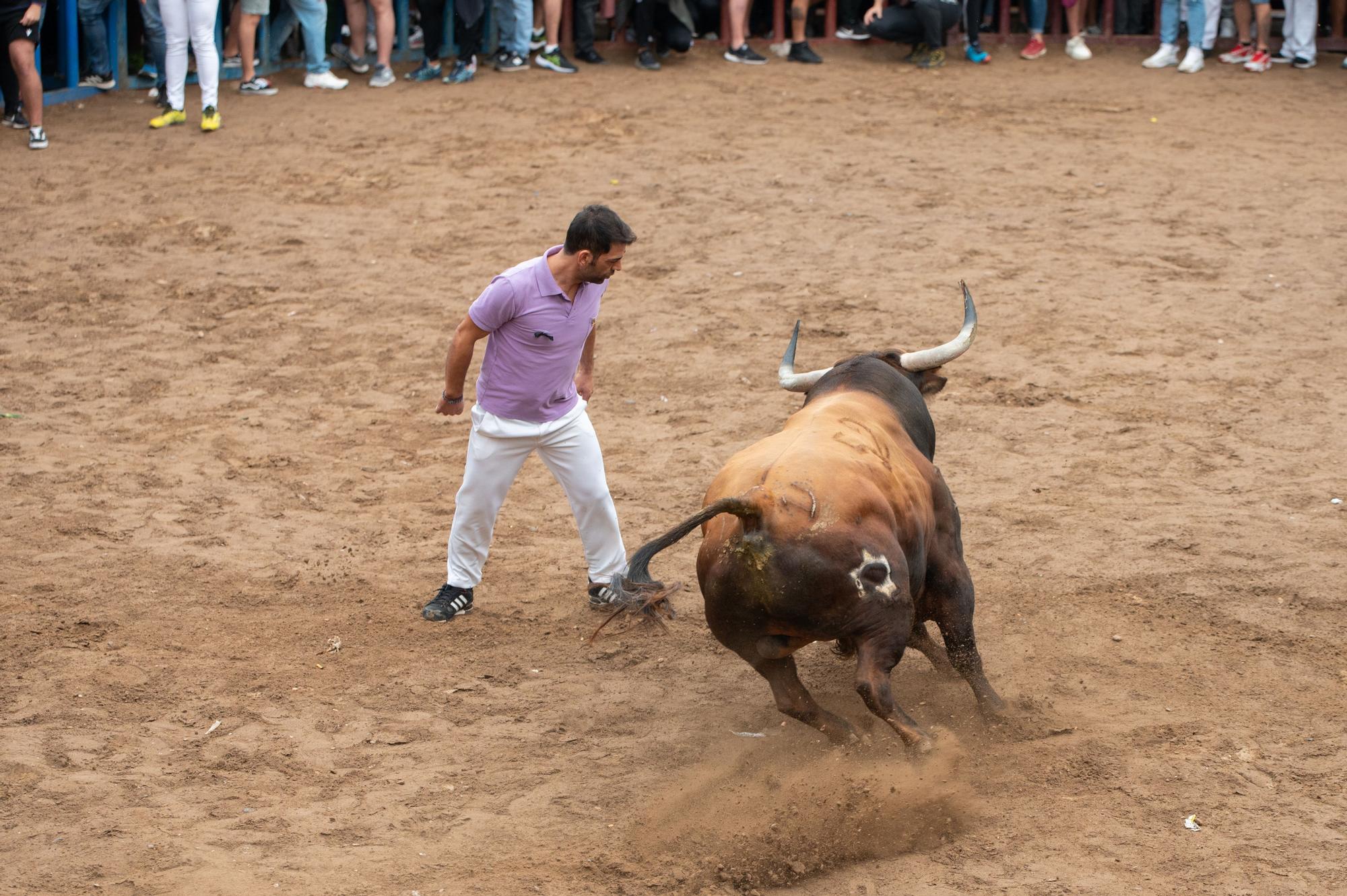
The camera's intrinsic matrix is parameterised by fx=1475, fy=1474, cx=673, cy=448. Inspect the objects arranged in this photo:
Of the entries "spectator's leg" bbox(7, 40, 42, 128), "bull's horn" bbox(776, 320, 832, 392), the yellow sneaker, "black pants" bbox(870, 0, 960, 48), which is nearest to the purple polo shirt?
"bull's horn" bbox(776, 320, 832, 392)

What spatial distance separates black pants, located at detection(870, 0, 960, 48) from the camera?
1553 cm

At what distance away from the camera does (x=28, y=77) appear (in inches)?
494

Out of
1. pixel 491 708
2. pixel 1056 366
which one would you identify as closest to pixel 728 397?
pixel 1056 366

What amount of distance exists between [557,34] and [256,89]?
3.24 metres

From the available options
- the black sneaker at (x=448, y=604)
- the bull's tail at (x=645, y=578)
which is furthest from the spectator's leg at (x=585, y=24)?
the bull's tail at (x=645, y=578)

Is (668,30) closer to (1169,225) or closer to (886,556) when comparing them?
(1169,225)

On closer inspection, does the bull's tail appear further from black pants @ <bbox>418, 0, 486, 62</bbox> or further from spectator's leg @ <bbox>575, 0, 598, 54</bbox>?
spectator's leg @ <bbox>575, 0, 598, 54</bbox>

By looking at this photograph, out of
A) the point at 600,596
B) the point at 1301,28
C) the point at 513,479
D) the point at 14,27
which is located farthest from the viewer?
the point at 1301,28

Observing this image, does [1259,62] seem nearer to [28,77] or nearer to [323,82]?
[323,82]

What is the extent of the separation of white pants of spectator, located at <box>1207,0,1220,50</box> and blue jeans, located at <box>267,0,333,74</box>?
8.98 metres

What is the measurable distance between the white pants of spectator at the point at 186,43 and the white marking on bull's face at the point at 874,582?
10.4 meters

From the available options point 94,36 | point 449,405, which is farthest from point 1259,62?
point 449,405

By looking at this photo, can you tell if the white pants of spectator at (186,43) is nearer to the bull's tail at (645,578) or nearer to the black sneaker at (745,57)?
the black sneaker at (745,57)

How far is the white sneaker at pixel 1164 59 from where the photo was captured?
1562cm
